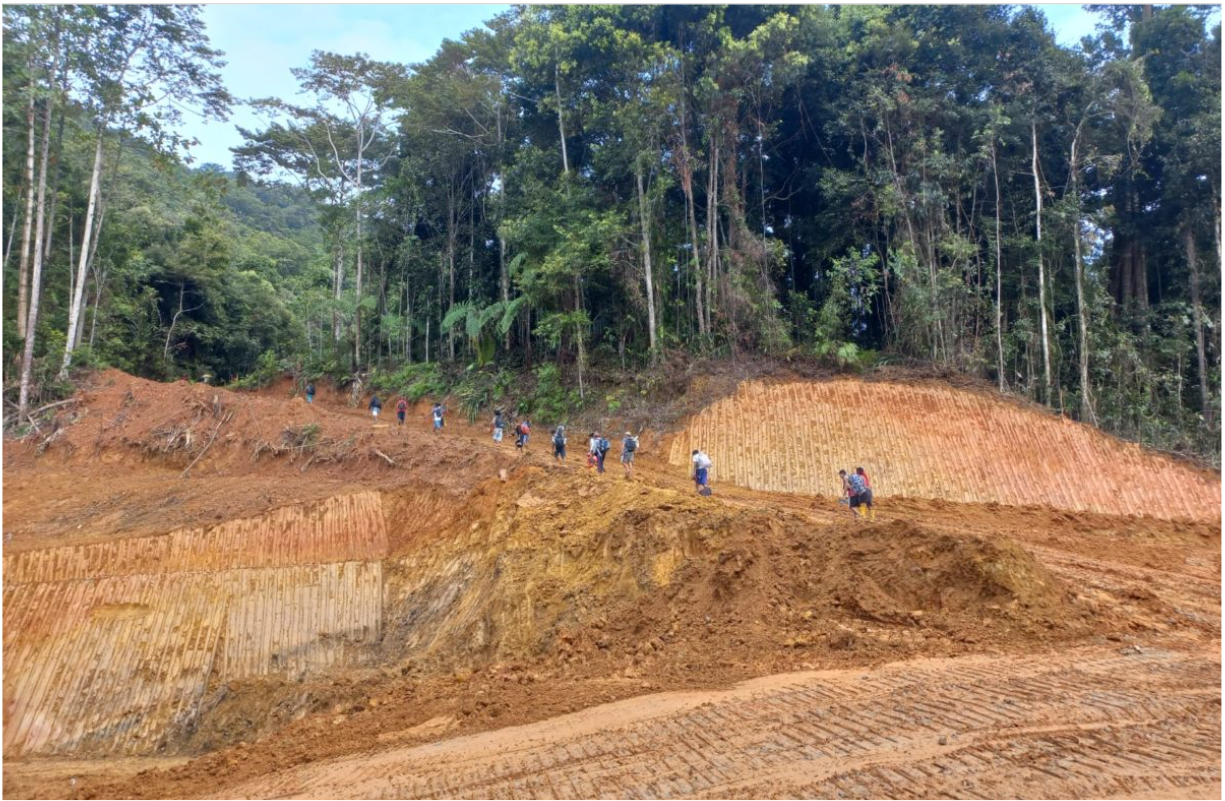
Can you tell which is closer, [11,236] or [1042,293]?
[1042,293]

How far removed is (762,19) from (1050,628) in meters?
20.1

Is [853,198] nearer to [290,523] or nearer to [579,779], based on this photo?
[290,523]

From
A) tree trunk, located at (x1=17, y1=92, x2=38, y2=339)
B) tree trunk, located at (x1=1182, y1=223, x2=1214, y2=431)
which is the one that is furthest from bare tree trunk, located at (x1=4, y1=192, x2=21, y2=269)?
tree trunk, located at (x1=1182, y1=223, x2=1214, y2=431)

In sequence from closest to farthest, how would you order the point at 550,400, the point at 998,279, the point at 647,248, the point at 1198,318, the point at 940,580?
the point at 940,580 → the point at 998,279 → the point at 1198,318 → the point at 647,248 → the point at 550,400

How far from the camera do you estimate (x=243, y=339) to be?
34.1 m

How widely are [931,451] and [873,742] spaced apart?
41.5 ft

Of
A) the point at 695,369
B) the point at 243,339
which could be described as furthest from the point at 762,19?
the point at 243,339

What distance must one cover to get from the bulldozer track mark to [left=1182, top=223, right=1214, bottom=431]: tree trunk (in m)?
22.7

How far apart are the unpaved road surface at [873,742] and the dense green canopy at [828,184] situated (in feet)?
45.1

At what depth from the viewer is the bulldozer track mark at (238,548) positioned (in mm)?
11641

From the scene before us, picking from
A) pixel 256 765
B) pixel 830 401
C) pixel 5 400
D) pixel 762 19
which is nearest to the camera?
pixel 256 765

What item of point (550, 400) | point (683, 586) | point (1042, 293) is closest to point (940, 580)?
A: point (683, 586)

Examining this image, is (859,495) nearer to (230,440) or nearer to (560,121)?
(230,440)

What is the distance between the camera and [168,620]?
1115cm
